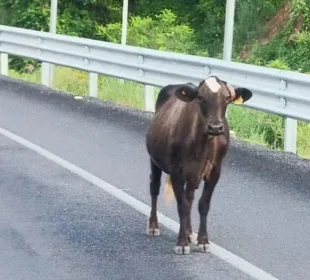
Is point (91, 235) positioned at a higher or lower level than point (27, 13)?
higher

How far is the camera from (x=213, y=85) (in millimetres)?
7461

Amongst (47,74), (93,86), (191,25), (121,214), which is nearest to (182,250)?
(121,214)

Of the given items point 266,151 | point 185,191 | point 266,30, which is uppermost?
point 185,191

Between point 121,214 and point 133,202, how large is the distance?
1.56 feet

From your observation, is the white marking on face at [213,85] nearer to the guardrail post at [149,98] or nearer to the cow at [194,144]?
Answer: the cow at [194,144]

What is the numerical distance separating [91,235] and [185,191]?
0.94 meters

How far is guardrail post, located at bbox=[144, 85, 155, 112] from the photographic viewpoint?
16.7 m

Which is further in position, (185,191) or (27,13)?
(27,13)

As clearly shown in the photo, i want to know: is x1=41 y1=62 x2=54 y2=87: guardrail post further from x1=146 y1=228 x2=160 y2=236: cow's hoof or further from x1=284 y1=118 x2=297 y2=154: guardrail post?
x1=146 y1=228 x2=160 y2=236: cow's hoof

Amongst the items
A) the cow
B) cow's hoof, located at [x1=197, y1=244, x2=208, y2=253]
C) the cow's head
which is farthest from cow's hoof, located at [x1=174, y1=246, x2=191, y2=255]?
the cow's head

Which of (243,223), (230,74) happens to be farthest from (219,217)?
(230,74)

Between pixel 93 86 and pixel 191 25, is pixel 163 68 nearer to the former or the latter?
pixel 93 86

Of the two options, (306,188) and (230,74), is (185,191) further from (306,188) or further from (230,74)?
(230,74)

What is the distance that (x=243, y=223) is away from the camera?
897 centimetres
